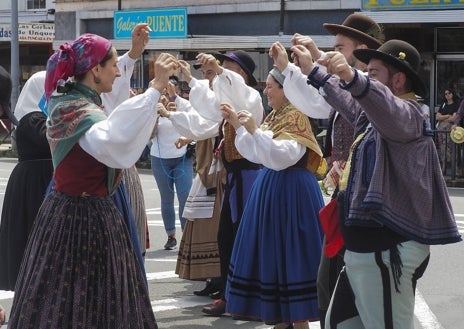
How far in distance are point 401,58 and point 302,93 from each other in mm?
1185

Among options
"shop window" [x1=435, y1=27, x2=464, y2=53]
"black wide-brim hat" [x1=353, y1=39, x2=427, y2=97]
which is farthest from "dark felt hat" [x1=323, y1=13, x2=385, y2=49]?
"shop window" [x1=435, y1=27, x2=464, y2=53]

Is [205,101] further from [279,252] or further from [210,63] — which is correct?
[279,252]

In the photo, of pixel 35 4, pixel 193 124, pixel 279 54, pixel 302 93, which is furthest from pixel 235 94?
pixel 35 4

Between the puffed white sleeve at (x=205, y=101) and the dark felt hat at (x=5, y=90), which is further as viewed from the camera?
the puffed white sleeve at (x=205, y=101)

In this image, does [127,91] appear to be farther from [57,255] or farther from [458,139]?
[458,139]

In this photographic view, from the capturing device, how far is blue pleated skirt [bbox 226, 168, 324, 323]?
595 centimetres

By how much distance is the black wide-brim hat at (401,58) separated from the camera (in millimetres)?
→ 4266

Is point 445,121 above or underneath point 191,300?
above

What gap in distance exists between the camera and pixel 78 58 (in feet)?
15.1

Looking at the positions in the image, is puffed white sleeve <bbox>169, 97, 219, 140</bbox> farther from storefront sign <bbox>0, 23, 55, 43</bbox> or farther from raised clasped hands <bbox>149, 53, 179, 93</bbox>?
storefront sign <bbox>0, 23, 55, 43</bbox>

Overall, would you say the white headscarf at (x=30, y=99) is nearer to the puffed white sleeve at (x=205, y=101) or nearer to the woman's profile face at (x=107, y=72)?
the puffed white sleeve at (x=205, y=101)

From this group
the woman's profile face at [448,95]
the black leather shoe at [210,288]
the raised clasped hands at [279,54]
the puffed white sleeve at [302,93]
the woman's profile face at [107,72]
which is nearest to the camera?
the woman's profile face at [107,72]

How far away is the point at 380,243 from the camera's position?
164 inches

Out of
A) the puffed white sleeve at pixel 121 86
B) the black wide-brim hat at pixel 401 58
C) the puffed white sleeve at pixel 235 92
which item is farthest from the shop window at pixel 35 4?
the black wide-brim hat at pixel 401 58
